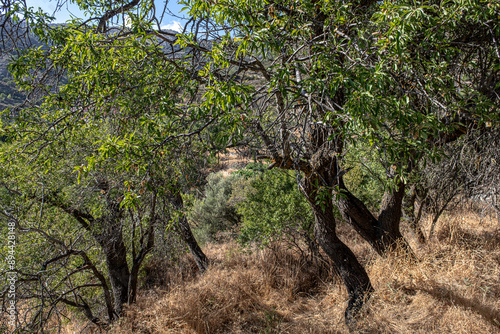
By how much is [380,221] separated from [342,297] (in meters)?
1.46

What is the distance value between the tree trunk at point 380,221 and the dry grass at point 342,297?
0.91 feet

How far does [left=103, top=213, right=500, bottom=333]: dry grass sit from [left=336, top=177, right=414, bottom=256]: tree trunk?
0.28 m

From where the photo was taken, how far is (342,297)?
4629 mm

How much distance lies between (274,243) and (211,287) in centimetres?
191

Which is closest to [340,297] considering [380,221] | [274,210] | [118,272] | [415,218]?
[380,221]

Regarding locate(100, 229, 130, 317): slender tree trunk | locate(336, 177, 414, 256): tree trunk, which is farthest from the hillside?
locate(100, 229, 130, 317): slender tree trunk

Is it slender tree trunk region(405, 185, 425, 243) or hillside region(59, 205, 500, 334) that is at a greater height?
slender tree trunk region(405, 185, 425, 243)

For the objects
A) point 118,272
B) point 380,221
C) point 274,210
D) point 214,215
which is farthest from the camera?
point 214,215

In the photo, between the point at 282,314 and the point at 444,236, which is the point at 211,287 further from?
the point at 444,236

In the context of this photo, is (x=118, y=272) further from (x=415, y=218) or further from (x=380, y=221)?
(x=415, y=218)

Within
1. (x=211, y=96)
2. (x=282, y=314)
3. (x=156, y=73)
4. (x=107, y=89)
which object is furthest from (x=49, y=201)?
(x=211, y=96)

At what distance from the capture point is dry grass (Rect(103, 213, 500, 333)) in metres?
3.62

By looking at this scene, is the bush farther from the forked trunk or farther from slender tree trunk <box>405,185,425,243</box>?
the forked trunk

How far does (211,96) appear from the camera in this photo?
1895mm
